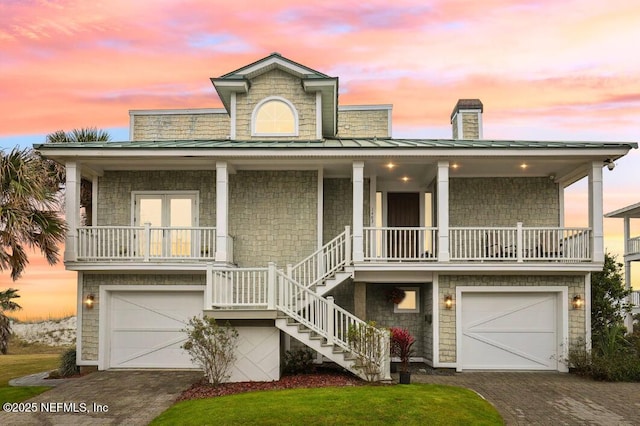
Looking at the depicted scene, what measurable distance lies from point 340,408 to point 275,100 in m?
10.6

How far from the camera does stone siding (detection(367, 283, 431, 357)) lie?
64.8 feet

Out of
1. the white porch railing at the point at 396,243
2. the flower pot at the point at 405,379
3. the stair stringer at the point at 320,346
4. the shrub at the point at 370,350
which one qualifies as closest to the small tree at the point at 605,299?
the white porch railing at the point at 396,243

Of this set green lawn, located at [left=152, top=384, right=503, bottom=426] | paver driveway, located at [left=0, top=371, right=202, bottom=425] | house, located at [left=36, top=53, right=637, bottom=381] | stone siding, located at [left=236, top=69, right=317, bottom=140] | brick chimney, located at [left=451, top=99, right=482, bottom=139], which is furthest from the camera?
brick chimney, located at [left=451, top=99, right=482, bottom=139]

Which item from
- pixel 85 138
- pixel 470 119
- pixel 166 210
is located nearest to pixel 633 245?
pixel 470 119

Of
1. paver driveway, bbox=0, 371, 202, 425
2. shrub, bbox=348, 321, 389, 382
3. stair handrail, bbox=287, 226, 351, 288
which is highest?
stair handrail, bbox=287, 226, 351, 288

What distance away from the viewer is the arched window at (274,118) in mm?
19625

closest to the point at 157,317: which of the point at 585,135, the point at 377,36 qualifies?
the point at 377,36

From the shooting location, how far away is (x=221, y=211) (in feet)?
58.2

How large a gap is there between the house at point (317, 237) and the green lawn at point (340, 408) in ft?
7.07

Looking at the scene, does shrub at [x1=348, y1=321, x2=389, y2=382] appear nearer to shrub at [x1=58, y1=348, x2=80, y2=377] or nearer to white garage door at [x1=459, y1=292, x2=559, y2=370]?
white garage door at [x1=459, y1=292, x2=559, y2=370]

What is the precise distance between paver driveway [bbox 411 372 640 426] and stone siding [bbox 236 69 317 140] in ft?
26.9

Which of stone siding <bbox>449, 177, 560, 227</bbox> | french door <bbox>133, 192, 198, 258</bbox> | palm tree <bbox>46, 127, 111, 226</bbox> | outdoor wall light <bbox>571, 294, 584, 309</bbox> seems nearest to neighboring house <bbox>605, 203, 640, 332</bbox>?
stone siding <bbox>449, 177, 560, 227</bbox>

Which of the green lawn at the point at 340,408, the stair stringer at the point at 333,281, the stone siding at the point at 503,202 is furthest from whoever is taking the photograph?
the stone siding at the point at 503,202

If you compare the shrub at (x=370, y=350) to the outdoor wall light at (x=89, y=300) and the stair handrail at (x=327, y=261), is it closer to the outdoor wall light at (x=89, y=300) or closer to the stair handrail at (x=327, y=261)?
the stair handrail at (x=327, y=261)
